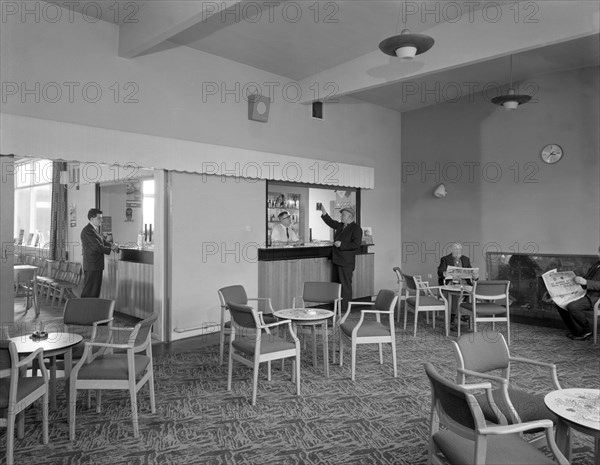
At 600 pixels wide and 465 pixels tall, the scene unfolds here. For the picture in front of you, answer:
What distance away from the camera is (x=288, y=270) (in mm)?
7562

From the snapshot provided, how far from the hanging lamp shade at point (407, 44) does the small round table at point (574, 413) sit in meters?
3.24

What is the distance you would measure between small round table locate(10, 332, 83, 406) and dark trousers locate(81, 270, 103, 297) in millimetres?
3197

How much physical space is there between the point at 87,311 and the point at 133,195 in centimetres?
483

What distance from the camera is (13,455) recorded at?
10.0 ft

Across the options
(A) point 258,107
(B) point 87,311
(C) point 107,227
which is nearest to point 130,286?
(C) point 107,227

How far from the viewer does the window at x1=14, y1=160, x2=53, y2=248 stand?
432 inches

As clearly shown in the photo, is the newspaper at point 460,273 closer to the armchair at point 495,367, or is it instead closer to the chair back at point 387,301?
the chair back at point 387,301

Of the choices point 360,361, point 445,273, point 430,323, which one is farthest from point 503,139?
point 360,361

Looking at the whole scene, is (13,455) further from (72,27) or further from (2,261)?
(72,27)

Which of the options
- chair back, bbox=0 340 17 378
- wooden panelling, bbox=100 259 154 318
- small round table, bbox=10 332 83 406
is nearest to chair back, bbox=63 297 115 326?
small round table, bbox=10 332 83 406

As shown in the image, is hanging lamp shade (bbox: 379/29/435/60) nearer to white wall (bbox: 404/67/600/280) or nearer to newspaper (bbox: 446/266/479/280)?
newspaper (bbox: 446/266/479/280)

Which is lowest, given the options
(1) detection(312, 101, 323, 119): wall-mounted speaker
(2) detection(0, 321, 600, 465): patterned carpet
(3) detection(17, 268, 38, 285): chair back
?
(2) detection(0, 321, 600, 465): patterned carpet

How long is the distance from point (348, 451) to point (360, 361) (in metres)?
2.13

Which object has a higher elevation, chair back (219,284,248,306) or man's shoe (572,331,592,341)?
chair back (219,284,248,306)
